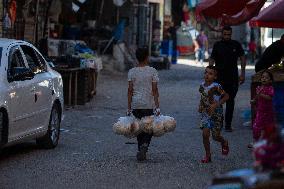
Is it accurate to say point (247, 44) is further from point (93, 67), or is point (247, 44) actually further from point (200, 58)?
point (93, 67)

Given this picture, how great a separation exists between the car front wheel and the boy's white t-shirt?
163 cm

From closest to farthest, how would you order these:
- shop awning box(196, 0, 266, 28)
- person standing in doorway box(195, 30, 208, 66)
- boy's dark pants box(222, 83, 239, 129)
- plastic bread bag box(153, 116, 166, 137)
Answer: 1. plastic bread bag box(153, 116, 166, 137)
2. boy's dark pants box(222, 83, 239, 129)
3. shop awning box(196, 0, 266, 28)
4. person standing in doorway box(195, 30, 208, 66)

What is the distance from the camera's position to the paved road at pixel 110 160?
879 cm

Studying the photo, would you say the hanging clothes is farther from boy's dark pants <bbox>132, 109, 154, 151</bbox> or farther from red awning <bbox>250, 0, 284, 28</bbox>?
boy's dark pants <bbox>132, 109, 154, 151</bbox>

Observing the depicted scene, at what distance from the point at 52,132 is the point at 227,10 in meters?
6.69

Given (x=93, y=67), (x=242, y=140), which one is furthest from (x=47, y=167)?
(x=93, y=67)

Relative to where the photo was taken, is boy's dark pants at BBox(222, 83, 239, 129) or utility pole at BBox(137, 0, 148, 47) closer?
boy's dark pants at BBox(222, 83, 239, 129)

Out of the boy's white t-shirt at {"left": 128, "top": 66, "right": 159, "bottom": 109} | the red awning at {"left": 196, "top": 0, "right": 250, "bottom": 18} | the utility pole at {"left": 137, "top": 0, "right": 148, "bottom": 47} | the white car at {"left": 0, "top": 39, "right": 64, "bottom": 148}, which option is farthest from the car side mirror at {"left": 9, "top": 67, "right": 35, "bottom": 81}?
the utility pole at {"left": 137, "top": 0, "right": 148, "bottom": 47}

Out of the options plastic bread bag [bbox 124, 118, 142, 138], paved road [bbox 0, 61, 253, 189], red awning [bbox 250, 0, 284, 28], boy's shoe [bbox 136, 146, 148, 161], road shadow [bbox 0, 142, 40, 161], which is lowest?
road shadow [bbox 0, 142, 40, 161]

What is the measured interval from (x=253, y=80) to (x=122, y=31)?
65.1 ft

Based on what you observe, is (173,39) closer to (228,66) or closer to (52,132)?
(228,66)

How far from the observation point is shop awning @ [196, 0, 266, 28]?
1593 cm

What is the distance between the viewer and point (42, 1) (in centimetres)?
2564

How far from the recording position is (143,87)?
10.5 meters
